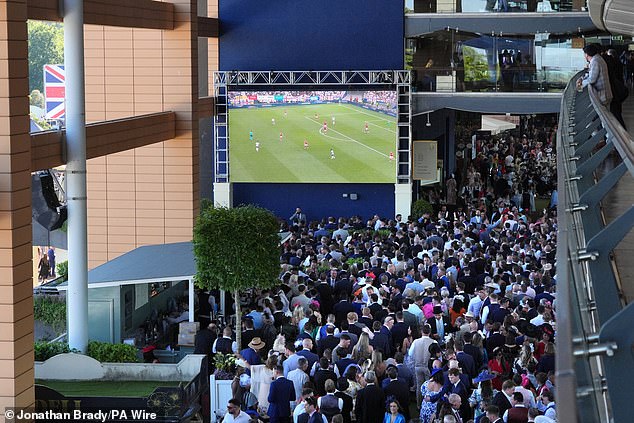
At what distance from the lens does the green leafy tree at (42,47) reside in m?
32.4

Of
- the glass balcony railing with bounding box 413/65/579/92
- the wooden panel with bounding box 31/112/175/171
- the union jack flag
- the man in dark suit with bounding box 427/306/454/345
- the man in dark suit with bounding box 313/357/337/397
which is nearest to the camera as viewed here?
the man in dark suit with bounding box 313/357/337/397

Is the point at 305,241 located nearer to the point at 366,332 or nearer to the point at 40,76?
the point at 366,332

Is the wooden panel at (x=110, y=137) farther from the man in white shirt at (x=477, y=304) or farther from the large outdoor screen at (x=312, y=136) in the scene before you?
the man in white shirt at (x=477, y=304)

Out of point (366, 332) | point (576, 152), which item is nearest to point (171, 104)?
point (366, 332)

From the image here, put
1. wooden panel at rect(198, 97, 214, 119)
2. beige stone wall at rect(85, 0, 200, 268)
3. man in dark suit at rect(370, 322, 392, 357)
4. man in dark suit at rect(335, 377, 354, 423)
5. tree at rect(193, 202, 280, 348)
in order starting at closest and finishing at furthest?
1. man in dark suit at rect(335, 377, 354, 423)
2. man in dark suit at rect(370, 322, 392, 357)
3. tree at rect(193, 202, 280, 348)
4. beige stone wall at rect(85, 0, 200, 268)
5. wooden panel at rect(198, 97, 214, 119)

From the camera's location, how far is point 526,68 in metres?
30.9

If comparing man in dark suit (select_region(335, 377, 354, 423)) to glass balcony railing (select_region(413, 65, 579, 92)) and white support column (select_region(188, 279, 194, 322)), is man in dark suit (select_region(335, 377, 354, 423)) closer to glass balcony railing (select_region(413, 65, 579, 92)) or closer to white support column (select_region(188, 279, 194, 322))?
white support column (select_region(188, 279, 194, 322))

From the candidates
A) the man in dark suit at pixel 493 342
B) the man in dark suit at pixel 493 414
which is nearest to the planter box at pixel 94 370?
the man in dark suit at pixel 493 342

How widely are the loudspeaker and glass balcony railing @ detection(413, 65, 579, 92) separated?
1576 cm

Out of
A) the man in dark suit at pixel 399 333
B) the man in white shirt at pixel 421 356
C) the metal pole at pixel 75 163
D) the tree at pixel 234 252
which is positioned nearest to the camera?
the man in white shirt at pixel 421 356

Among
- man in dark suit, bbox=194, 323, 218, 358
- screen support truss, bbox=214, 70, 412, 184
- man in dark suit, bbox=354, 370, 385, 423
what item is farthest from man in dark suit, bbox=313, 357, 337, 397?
screen support truss, bbox=214, 70, 412, 184

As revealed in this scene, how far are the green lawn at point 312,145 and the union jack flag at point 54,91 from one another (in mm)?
10969

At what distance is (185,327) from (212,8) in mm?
16839

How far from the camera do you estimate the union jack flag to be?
20469 millimetres
